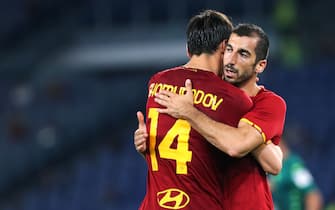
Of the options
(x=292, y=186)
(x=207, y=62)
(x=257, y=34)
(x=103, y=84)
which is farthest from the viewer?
(x=103, y=84)

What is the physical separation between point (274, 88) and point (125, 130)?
7.43ft

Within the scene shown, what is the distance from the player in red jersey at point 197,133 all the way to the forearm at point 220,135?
0.20ft

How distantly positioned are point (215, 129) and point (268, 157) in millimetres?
323

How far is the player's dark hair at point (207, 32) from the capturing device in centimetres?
447

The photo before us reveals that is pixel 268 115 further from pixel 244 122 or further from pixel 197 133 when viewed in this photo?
pixel 197 133

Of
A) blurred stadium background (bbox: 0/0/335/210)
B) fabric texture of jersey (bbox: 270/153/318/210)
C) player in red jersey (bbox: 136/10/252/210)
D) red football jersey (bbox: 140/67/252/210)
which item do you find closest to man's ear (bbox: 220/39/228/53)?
player in red jersey (bbox: 136/10/252/210)

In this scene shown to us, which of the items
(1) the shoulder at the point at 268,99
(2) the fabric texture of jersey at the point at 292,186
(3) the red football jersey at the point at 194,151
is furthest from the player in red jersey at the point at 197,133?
(2) the fabric texture of jersey at the point at 292,186

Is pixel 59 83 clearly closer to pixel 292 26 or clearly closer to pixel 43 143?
pixel 43 143

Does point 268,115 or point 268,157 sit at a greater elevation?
point 268,115

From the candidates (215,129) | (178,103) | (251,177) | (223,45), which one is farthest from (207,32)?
(251,177)

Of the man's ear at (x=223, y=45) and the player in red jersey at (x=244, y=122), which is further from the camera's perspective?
the man's ear at (x=223, y=45)

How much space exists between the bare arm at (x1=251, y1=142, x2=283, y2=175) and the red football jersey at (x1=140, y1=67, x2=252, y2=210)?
169mm

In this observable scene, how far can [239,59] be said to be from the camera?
14.9 feet

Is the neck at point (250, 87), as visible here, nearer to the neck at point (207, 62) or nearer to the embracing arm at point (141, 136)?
the neck at point (207, 62)
